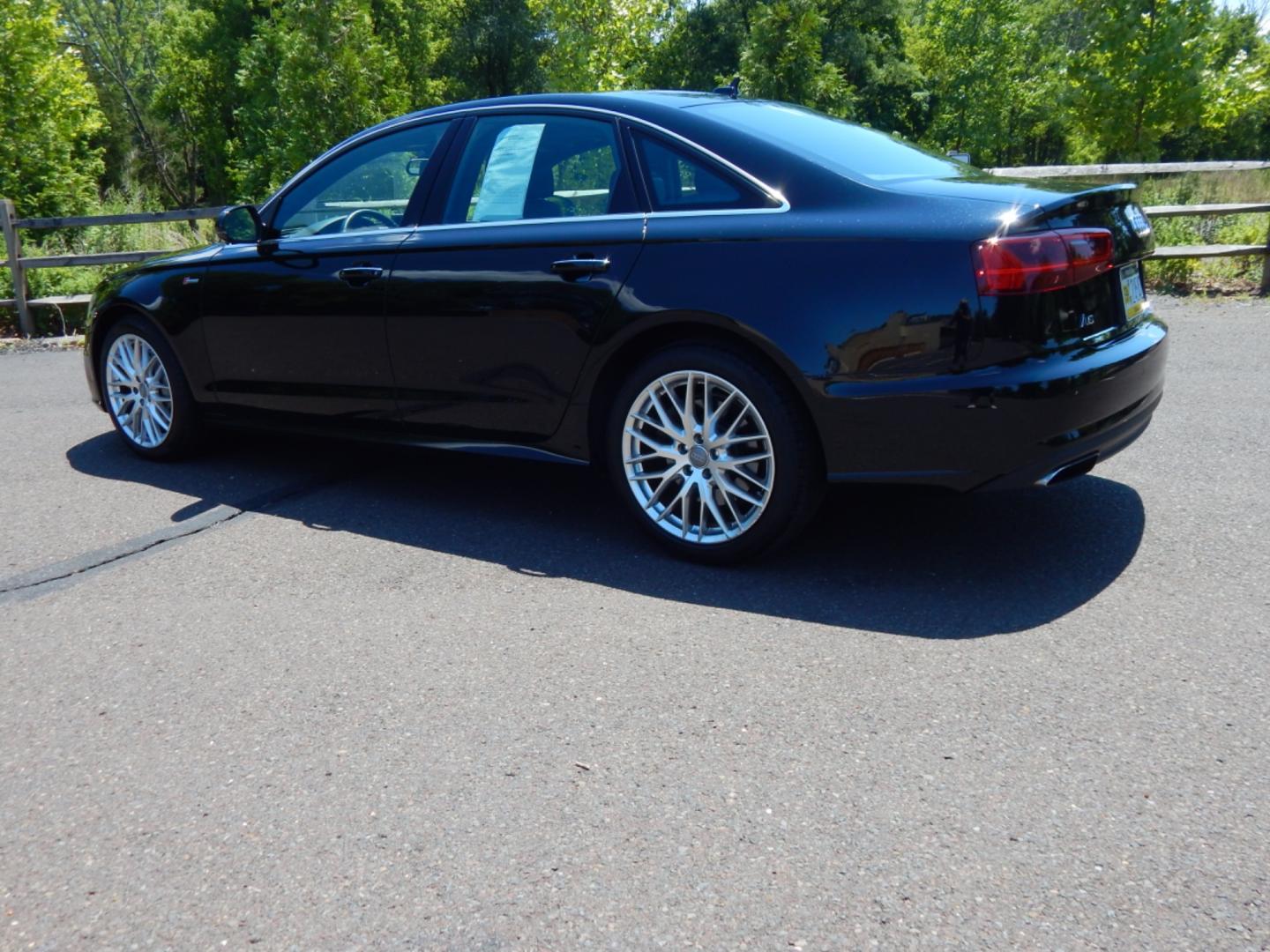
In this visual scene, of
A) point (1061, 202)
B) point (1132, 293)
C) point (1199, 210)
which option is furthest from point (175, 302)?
point (1199, 210)

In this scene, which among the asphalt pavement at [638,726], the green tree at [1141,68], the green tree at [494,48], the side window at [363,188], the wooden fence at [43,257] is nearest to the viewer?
the asphalt pavement at [638,726]

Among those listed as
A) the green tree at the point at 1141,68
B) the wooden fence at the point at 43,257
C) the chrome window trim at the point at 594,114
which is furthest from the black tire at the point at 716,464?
the green tree at the point at 1141,68

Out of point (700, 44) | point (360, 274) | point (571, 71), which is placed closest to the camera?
point (360, 274)

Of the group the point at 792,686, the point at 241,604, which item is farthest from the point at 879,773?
the point at 241,604

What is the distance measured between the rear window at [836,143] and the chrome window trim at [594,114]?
7.4 inches

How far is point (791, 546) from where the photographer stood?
4.46m

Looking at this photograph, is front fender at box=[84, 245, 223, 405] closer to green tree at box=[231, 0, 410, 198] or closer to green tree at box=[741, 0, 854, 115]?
green tree at box=[231, 0, 410, 198]

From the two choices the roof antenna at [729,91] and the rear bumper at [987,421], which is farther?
the roof antenna at [729,91]

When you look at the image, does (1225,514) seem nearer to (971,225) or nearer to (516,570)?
(971,225)

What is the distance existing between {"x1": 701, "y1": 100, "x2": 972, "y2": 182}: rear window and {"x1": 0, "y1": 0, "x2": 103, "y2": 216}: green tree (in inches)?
835

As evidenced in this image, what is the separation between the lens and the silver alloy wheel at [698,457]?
411cm

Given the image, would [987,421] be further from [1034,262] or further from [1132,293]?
[1132,293]

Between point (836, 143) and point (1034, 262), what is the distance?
1.08m

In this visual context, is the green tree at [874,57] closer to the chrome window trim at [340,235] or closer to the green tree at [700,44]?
the green tree at [700,44]
